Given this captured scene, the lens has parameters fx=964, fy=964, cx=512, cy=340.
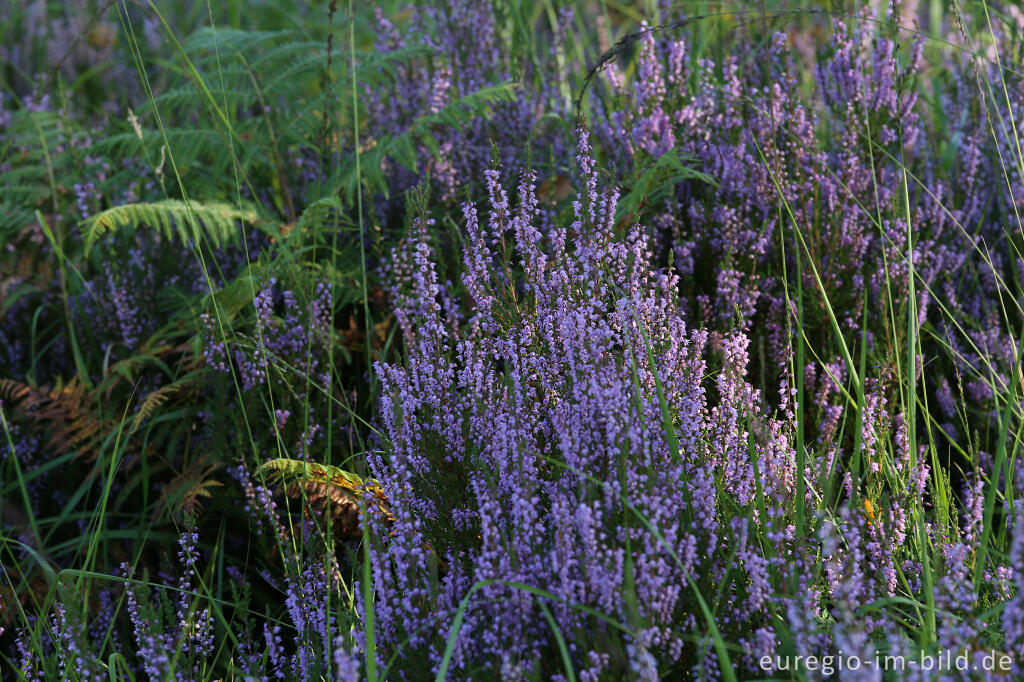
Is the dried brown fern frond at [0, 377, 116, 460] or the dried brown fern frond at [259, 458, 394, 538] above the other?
the dried brown fern frond at [0, 377, 116, 460]

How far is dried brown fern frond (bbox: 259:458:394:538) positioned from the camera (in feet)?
7.35

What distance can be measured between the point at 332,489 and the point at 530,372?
1.85 ft

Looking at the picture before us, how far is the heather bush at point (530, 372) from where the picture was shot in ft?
5.43

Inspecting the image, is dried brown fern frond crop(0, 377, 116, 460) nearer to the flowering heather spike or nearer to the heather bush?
the heather bush

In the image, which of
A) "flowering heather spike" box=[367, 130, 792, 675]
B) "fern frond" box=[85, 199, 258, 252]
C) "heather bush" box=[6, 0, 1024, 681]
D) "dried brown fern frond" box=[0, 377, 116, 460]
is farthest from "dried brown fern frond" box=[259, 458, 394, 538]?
"fern frond" box=[85, 199, 258, 252]

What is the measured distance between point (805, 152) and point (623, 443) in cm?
159

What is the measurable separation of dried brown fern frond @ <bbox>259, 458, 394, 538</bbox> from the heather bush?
21mm

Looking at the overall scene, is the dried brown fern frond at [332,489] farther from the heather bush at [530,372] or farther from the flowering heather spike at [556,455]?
the flowering heather spike at [556,455]

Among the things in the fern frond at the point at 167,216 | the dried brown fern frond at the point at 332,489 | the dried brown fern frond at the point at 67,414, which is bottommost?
the dried brown fern frond at the point at 332,489

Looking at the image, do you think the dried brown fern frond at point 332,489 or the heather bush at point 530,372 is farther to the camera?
the dried brown fern frond at point 332,489

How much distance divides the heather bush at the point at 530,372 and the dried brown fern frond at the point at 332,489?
21 millimetres

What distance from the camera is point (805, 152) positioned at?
284 cm

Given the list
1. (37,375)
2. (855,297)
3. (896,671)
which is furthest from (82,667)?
(855,297)

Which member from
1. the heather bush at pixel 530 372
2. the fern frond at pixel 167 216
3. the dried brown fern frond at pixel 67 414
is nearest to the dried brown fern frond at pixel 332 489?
the heather bush at pixel 530 372
